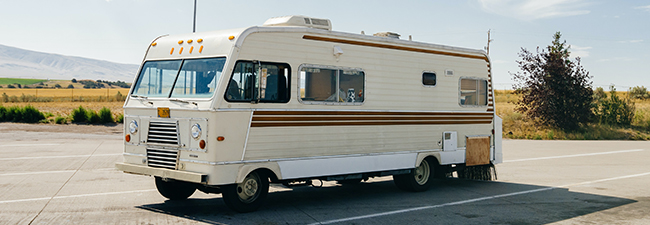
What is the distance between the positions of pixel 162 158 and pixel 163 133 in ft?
1.20

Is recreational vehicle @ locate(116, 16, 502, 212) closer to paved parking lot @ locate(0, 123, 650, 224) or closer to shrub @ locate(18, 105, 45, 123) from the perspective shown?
paved parking lot @ locate(0, 123, 650, 224)

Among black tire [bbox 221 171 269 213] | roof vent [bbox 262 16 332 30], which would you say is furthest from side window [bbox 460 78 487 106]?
black tire [bbox 221 171 269 213]

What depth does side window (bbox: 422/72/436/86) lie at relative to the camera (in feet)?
35.8

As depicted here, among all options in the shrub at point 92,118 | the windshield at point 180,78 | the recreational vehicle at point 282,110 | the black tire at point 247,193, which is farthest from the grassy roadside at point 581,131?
the windshield at point 180,78

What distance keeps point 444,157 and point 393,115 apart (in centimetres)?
171

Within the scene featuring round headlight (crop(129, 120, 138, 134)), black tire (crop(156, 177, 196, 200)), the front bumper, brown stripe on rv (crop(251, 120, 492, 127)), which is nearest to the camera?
the front bumper

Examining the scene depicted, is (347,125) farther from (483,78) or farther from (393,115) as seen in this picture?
(483,78)

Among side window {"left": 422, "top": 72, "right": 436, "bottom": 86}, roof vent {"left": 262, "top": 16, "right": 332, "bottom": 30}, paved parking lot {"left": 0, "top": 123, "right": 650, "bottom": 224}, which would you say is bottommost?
paved parking lot {"left": 0, "top": 123, "right": 650, "bottom": 224}

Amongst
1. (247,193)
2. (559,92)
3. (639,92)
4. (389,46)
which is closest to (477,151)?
(389,46)

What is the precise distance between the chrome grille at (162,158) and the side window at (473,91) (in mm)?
6104

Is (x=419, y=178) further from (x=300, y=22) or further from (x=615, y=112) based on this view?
(x=615, y=112)

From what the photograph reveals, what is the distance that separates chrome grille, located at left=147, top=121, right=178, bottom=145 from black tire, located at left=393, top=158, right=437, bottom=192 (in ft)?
15.2

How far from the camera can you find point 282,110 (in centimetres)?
851

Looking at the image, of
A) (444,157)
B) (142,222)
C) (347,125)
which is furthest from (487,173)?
(142,222)
